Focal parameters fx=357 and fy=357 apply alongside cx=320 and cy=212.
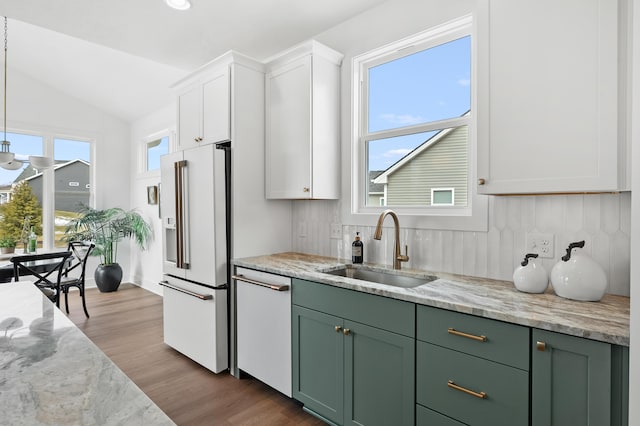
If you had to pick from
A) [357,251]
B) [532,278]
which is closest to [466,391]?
[532,278]

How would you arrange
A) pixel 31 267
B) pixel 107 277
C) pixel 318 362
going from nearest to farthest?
pixel 318 362 < pixel 31 267 < pixel 107 277

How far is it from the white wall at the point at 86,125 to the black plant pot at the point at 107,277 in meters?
0.49

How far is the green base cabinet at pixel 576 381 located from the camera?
1124 millimetres

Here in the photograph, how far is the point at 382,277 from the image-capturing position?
2.26 m

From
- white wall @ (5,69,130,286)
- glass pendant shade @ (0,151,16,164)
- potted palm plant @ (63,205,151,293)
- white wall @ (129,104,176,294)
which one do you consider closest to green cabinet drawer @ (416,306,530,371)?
glass pendant shade @ (0,151,16,164)

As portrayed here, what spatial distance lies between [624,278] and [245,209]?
225 cm

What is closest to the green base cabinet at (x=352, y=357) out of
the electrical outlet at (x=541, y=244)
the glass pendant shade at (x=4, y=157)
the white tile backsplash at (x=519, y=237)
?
the white tile backsplash at (x=519, y=237)

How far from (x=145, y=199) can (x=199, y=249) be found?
11.3 ft

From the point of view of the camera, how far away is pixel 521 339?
1.29 metres

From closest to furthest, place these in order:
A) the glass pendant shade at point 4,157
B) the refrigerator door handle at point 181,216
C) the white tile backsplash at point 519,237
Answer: the white tile backsplash at point 519,237 → the refrigerator door handle at point 181,216 → the glass pendant shade at point 4,157

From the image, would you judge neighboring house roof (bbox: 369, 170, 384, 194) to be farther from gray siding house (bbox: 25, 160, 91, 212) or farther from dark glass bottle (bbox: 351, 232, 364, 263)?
gray siding house (bbox: 25, 160, 91, 212)

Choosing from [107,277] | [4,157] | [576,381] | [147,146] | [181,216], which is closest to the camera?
[576,381]

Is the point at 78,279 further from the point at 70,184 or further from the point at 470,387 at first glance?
the point at 470,387

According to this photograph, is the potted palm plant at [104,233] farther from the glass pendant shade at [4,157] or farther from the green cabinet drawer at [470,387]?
the green cabinet drawer at [470,387]
